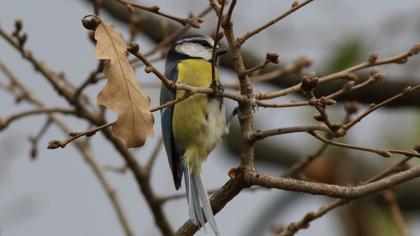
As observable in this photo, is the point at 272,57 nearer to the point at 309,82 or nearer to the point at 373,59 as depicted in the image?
the point at 309,82

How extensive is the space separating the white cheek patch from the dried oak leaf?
149 cm

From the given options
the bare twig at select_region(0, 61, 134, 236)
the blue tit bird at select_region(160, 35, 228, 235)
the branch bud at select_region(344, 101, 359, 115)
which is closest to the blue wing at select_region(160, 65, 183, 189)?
the blue tit bird at select_region(160, 35, 228, 235)

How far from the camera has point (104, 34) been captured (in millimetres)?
1882

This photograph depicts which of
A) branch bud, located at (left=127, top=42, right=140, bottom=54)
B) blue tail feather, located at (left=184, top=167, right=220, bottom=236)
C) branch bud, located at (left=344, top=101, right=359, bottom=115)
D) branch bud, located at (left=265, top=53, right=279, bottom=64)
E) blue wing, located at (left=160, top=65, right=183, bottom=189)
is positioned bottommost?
blue tail feather, located at (left=184, top=167, right=220, bottom=236)

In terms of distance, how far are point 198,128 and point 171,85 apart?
111 cm

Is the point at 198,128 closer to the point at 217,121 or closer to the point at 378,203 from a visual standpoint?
the point at 217,121

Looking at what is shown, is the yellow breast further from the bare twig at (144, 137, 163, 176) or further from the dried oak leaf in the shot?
the dried oak leaf

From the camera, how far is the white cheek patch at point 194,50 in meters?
3.40

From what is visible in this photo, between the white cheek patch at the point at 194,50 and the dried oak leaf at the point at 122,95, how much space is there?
4.90 feet

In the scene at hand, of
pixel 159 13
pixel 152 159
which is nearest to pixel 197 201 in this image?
pixel 152 159

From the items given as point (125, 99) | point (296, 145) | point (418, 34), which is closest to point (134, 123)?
point (125, 99)

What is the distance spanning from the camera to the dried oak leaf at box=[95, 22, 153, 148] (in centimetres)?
180

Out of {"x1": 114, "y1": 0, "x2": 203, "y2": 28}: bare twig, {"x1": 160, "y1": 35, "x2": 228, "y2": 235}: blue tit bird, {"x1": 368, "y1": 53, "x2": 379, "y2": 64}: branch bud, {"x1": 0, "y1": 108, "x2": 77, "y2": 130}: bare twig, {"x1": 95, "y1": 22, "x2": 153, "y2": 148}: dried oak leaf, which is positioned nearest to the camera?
{"x1": 95, "y1": 22, "x2": 153, "y2": 148}: dried oak leaf

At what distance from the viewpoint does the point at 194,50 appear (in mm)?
3455
